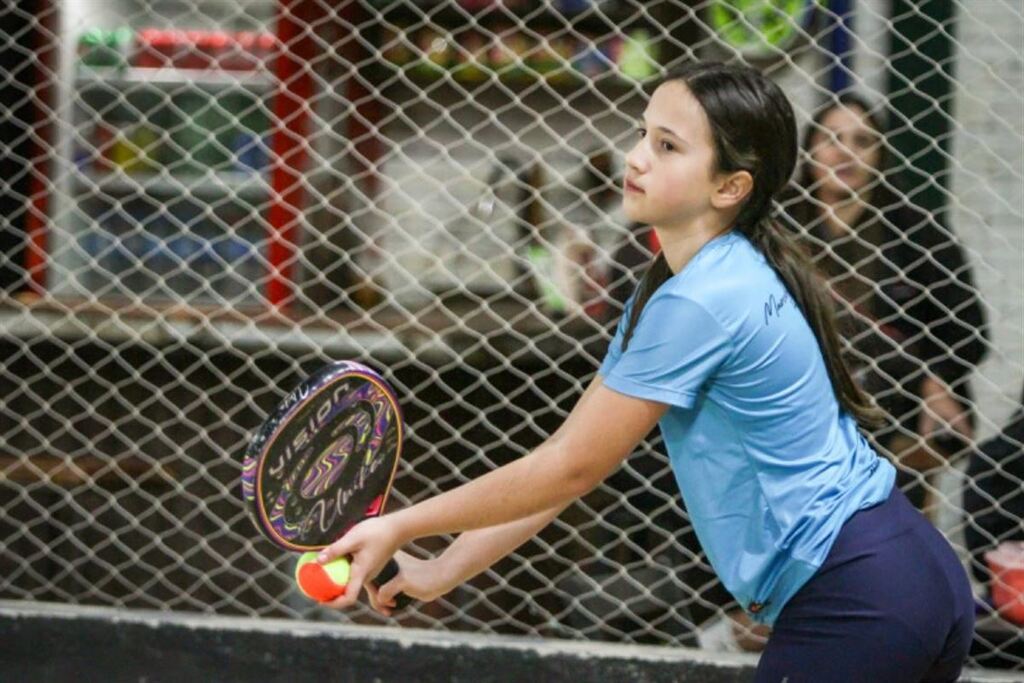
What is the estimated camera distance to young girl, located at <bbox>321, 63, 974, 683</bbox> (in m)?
1.74

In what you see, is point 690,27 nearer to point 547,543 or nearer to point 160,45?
point 547,543

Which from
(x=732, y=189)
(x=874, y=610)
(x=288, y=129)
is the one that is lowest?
(x=288, y=129)

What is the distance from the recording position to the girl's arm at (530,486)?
1770 millimetres

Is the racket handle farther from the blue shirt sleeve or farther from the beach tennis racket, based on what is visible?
the blue shirt sleeve

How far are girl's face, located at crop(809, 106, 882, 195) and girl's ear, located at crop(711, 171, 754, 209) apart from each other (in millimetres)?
1453

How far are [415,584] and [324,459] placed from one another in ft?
0.71

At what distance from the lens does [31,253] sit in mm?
4395

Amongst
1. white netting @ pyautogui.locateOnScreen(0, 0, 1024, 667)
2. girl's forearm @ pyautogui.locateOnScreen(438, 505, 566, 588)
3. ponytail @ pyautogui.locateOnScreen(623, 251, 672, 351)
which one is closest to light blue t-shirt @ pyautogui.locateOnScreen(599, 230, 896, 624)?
ponytail @ pyautogui.locateOnScreen(623, 251, 672, 351)

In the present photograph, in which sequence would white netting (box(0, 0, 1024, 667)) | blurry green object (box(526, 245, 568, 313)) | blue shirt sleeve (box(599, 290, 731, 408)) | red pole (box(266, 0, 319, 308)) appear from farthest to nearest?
red pole (box(266, 0, 319, 308)) < blurry green object (box(526, 245, 568, 313)) < white netting (box(0, 0, 1024, 667)) < blue shirt sleeve (box(599, 290, 731, 408))

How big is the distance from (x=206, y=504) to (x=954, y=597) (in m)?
2.52

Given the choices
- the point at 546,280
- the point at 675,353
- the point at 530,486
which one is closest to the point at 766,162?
the point at 675,353

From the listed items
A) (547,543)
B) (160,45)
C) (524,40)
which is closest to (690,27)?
(524,40)

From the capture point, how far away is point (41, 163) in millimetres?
4445

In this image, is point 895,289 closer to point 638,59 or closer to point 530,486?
point 638,59
